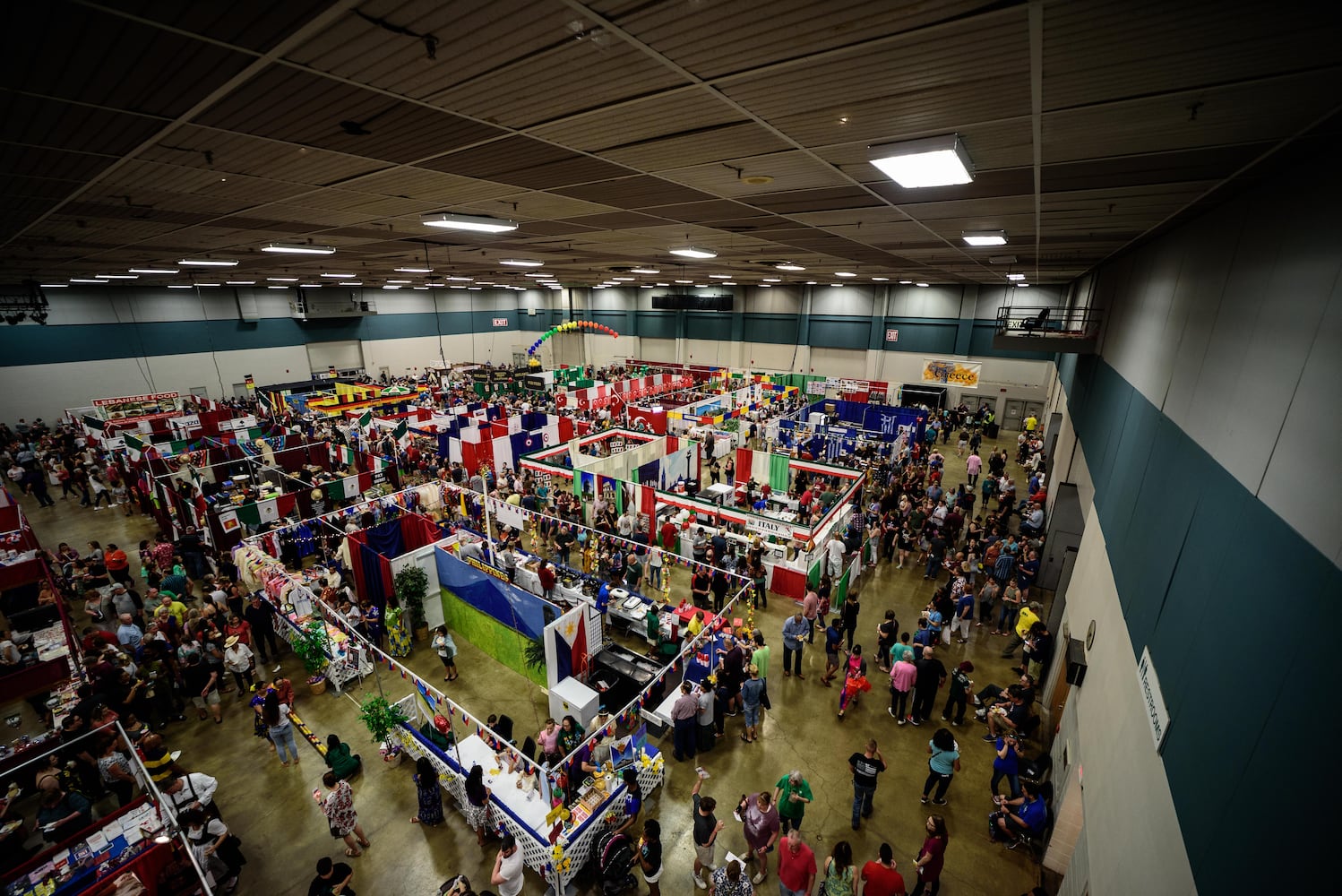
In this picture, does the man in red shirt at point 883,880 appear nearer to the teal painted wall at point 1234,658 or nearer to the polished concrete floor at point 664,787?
the polished concrete floor at point 664,787

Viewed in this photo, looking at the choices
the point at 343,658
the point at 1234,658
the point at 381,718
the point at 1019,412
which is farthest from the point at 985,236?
the point at 1019,412

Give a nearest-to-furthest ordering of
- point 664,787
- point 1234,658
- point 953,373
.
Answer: point 1234,658
point 664,787
point 953,373

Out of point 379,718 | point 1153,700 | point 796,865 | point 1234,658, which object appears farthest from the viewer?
point 379,718

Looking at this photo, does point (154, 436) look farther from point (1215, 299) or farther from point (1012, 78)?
point (1215, 299)

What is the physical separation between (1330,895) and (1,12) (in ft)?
17.8

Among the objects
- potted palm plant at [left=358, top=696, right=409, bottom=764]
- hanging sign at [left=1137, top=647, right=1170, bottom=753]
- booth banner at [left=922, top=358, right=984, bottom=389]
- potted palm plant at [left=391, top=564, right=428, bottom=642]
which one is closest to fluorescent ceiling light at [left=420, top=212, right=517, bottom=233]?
potted palm plant at [left=391, top=564, right=428, bottom=642]

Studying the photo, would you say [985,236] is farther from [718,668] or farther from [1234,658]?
[718,668]

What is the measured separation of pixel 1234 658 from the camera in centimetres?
258

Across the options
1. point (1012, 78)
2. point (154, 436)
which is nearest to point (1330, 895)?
point (1012, 78)

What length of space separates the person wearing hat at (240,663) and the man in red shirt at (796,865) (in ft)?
25.8

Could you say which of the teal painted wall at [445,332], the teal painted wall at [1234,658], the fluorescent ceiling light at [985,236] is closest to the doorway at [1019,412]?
the teal painted wall at [445,332]

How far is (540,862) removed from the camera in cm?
513

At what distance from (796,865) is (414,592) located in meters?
6.97

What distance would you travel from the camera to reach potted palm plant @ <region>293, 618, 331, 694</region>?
25.5 ft
